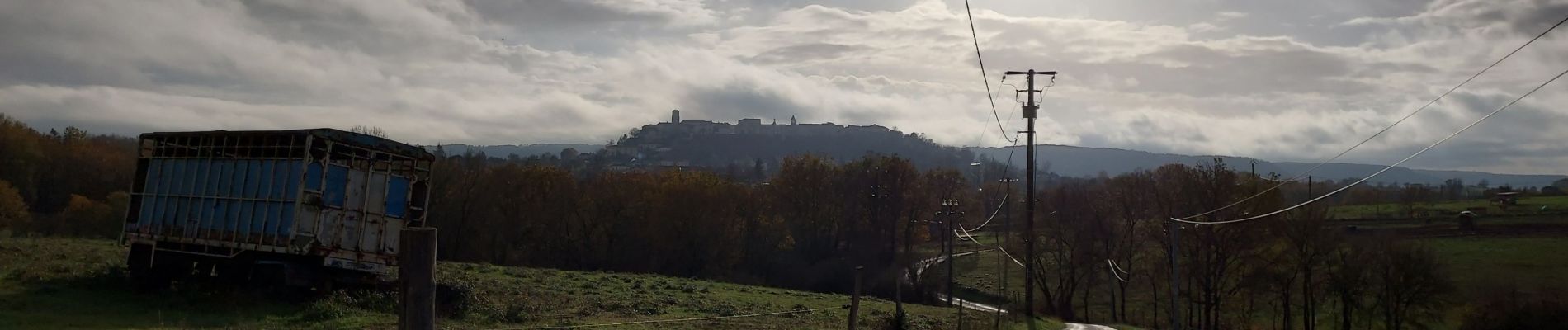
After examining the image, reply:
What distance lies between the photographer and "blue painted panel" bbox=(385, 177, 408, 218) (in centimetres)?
1964

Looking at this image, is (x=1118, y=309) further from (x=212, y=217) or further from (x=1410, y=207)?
(x=212, y=217)

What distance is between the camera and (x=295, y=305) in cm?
1777

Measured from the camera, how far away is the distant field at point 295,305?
15898 millimetres

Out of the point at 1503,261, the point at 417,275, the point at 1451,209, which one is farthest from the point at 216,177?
the point at 1451,209

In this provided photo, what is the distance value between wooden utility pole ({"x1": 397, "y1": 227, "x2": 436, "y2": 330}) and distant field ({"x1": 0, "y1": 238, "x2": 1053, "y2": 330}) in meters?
12.3

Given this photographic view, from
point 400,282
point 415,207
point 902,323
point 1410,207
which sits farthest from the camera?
point 1410,207

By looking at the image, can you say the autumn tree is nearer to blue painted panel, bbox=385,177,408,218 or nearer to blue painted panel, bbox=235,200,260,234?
blue painted panel, bbox=235,200,260,234

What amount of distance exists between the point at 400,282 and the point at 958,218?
5594 cm

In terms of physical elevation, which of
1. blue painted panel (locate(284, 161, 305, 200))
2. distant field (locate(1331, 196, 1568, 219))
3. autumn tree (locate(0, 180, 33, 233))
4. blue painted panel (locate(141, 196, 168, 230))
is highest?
distant field (locate(1331, 196, 1568, 219))

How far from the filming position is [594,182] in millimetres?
65312

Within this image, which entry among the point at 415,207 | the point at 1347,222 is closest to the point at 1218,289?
the point at 1347,222

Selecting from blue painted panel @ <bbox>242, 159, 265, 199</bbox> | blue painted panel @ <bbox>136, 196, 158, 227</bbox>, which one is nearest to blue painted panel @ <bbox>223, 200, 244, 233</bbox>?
blue painted panel @ <bbox>242, 159, 265, 199</bbox>

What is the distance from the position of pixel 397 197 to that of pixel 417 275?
53.1ft

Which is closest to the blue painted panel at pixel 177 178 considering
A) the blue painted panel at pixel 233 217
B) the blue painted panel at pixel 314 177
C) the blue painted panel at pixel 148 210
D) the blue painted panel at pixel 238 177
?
the blue painted panel at pixel 148 210
